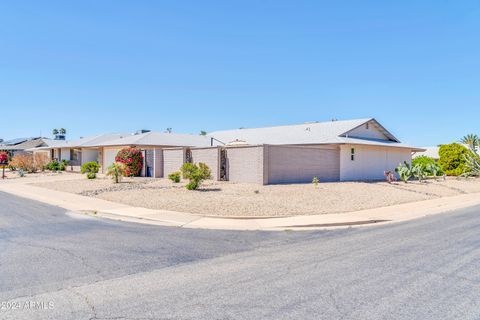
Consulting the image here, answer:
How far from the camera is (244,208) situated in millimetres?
15047

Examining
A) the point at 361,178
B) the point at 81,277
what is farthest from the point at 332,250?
the point at 361,178

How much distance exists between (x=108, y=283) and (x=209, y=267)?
1907 millimetres

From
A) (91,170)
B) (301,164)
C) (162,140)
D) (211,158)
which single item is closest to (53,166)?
(162,140)

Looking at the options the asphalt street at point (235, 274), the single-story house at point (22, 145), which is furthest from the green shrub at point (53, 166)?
the asphalt street at point (235, 274)

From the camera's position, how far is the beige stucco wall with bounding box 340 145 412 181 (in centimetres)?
2867

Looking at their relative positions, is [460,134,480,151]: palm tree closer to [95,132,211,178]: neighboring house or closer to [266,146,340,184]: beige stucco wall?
[266,146,340,184]: beige stucco wall

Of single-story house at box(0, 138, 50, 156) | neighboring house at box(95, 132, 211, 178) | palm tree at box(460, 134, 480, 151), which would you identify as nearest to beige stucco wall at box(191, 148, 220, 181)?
neighboring house at box(95, 132, 211, 178)

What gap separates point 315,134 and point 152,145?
1484 cm

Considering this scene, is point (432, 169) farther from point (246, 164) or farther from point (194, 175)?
point (194, 175)

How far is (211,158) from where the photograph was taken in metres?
25.5

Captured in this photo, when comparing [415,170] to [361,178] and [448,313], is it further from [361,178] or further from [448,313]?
[448,313]

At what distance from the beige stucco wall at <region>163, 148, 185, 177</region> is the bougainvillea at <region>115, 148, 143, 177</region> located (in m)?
2.47

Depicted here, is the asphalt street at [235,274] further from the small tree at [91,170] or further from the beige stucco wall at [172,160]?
the small tree at [91,170]

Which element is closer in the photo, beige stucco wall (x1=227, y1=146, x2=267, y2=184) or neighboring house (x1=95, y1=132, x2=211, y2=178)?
beige stucco wall (x1=227, y1=146, x2=267, y2=184)
